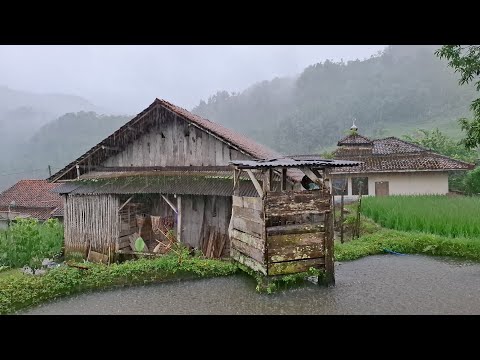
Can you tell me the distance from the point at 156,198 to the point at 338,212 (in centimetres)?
1018

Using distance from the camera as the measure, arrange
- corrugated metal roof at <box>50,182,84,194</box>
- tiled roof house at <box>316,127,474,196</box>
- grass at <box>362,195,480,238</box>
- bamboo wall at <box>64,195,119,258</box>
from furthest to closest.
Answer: tiled roof house at <box>316,127,474,196</box>, corrugated metal roof at <box>50,182,84,194</box>, bamboo wall at <box>64,195,119,258</box>, grass at <box>362,195,480,238</box>

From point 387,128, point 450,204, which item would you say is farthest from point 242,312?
point 387,128

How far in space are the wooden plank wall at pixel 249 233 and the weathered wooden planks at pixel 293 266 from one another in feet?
0.72

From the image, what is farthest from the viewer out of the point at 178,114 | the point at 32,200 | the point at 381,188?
the point at 32,200

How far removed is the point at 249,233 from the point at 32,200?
29.5 m

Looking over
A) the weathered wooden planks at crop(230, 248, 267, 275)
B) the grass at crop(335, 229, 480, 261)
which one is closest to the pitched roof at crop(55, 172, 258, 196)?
the weathered wooden planks at crop(230, 248, 267, 275)

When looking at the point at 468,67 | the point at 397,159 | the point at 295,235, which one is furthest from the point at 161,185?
the point at 397,159

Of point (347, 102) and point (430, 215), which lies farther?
point (347, 102)

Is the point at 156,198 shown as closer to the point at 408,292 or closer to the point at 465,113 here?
the point at 408,292

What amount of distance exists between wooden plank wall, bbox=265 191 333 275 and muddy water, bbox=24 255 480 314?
68 centimetres

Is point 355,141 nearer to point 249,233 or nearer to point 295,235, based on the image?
point 249,233

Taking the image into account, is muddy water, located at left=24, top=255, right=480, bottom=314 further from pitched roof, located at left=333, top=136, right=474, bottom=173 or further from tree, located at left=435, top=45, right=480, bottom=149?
pitched roof, located at left=333, top=136, right=474, bottom=173

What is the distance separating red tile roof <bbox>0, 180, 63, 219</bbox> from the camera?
31.9m

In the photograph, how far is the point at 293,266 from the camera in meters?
8.96
